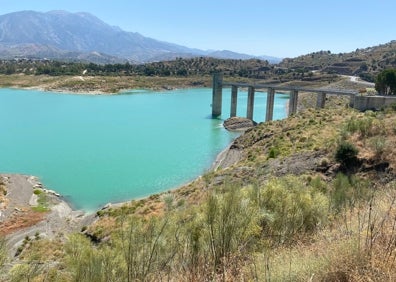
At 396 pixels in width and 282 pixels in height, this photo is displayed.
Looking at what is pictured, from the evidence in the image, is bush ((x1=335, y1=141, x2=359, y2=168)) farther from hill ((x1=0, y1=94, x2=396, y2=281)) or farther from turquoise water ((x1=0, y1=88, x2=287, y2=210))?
turquoise water ((x1=0, y1=88, x2=287, y2=210))

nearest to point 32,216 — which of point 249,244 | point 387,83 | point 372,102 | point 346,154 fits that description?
point 346,154

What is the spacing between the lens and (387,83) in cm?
4766

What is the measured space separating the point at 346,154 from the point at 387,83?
32523 mm

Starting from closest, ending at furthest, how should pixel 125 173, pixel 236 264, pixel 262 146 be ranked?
pixel 236 264 → pixel 125 173 → pixel 262 146

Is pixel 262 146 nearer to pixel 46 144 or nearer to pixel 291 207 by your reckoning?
pixel 46 144

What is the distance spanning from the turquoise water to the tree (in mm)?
18513

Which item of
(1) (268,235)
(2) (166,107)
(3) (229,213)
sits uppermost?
(3) (229,213)

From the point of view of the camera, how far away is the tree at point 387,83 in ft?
155

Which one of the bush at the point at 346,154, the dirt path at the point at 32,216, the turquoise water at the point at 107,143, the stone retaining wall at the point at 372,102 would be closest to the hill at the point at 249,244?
the bush at the point at 346,154

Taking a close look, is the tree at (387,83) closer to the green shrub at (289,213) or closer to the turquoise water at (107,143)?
the turquoise water at (107,143)

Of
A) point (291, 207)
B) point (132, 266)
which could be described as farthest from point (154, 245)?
point (291, 207)

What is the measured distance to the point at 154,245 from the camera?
6262 mm

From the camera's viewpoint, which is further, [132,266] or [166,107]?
[166,107]

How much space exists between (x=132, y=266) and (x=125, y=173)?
27265mm
